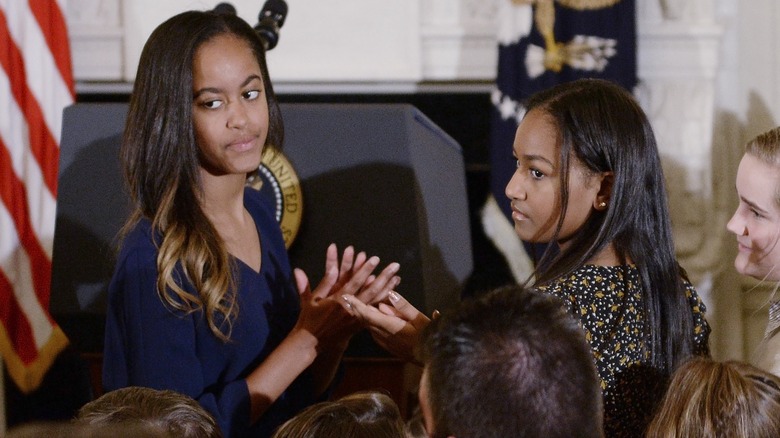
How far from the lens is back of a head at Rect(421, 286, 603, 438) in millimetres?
1141

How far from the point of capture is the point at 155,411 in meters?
1.50

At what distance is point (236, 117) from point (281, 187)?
63 cm

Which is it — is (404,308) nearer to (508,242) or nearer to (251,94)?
(251,94)

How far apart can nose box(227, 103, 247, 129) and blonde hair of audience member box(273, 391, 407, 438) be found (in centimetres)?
59

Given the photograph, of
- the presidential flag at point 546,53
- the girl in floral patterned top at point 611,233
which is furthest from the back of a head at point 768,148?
the presidential flag at point 546,53

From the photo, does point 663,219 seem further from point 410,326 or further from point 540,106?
point 410,326

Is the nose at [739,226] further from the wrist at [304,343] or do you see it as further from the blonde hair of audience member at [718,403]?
the wrist at [304,343]

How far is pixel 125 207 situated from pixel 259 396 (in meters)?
0.90

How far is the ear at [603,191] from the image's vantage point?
5.51 feet

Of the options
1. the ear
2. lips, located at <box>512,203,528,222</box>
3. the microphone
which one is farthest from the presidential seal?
the ear

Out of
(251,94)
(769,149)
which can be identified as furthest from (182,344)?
(769,149)

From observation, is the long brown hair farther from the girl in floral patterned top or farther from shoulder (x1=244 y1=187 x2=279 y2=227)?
the girl in floral patterned top

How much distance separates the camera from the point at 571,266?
1604mm

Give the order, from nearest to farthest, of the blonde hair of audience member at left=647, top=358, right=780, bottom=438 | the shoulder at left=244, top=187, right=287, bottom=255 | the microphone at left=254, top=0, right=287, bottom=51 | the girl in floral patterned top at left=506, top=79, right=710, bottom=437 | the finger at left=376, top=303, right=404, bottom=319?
the blonde hair of audience member at left=647, top=358, right=780, bottom=438
the girl in floral patterned top at left=506, top=79, right=710, bottom=437
the finger at left=376, top=303, right=404, bottom=319
the shoulder at left=244, top=187, right=287, bottom=255
the microphone at left=254, top=0, right=287, bottom=51
